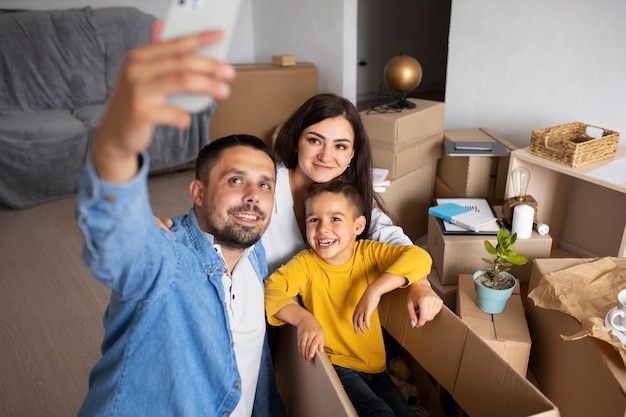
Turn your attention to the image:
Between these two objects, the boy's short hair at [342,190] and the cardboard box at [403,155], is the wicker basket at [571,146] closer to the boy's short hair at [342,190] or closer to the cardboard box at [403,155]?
the cardboard box at [403,155]

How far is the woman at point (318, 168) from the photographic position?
58.2 inches

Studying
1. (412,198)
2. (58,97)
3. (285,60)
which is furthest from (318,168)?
(58,97)

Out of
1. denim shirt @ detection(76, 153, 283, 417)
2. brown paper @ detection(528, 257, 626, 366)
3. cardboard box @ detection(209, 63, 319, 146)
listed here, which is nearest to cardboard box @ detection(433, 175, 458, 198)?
brown paper @ detection(528, 257, 626, 366)

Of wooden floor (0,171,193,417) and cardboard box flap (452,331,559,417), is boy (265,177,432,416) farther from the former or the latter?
wooden floor (0,171,193,417)

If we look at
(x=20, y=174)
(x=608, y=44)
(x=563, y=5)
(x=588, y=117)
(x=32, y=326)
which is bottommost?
(x=32, y=326)

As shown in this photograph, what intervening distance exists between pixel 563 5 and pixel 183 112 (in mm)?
2263

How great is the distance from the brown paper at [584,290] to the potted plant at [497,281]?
0.10m

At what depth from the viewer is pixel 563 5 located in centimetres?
220

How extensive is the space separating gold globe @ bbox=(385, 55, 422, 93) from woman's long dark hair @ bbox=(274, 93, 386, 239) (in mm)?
879

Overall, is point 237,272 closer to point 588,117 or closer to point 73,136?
point 588,117

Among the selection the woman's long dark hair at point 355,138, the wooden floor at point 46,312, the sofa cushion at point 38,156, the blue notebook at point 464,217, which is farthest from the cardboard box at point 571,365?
the sofa cushion at point 38,156

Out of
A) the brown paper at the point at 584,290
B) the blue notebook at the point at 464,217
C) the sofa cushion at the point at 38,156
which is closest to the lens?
the brown paper at the point at 584,290

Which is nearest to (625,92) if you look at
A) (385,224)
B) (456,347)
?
(385,224)

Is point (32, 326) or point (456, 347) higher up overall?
point (456, 347)
